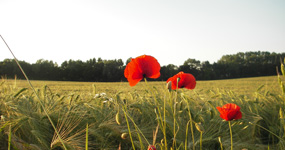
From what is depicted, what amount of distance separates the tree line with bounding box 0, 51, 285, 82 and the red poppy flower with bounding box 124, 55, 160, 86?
95.6 feet

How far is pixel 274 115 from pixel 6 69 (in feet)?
141

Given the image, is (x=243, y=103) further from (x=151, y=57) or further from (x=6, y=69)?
(x=6, y=69)

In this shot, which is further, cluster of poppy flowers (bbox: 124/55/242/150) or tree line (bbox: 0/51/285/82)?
tree line (bbox: 0/51/285/82)

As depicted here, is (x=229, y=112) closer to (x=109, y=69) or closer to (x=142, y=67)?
(x=142, y=67)

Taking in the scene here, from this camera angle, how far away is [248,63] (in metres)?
53.0

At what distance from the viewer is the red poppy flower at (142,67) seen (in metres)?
0.85

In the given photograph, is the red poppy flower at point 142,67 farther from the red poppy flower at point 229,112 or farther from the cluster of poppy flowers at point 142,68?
the red poppy flower at point 229,112

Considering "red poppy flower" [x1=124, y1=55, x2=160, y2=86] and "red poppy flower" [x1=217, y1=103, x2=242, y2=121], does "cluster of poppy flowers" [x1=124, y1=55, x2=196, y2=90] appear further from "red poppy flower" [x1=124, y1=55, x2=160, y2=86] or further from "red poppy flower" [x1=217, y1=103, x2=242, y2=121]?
"red poppy flower" [x1=217, y1=103, x2=242, y2=121]

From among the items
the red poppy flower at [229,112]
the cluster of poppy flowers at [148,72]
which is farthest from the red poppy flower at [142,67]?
the red poppy flower at [229,112]

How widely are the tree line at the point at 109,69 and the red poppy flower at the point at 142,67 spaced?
2915 centimetres

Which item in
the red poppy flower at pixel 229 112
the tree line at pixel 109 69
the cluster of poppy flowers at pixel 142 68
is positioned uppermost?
the tree line at pixel 109 69

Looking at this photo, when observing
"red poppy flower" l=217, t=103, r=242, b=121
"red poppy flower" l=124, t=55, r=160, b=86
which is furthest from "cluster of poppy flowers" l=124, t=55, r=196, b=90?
"red poppy flower" l=217, t=103, r=242, b=121

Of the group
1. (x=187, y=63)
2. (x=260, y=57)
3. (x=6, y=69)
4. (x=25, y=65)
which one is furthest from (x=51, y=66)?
(x=260, y=57)

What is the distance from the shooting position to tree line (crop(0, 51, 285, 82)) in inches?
1467
